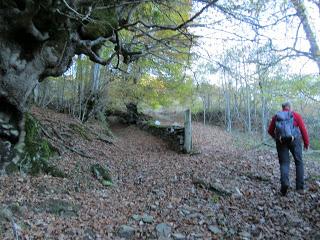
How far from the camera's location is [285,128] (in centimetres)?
637

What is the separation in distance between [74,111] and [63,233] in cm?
998

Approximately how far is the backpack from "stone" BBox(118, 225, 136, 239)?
11.5ft

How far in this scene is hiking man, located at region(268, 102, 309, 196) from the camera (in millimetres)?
6332

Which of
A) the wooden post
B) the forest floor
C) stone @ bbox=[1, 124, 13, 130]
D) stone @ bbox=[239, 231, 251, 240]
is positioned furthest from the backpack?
stone @ bbox=[1, 124, 13, 130]

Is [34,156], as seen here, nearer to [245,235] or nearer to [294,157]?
[245,235]

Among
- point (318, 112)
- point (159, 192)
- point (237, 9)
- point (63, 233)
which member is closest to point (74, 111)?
point (159, 192)

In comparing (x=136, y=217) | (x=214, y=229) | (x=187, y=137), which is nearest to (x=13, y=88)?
(x=136, y=217)

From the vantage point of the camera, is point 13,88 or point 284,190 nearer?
point 13,88

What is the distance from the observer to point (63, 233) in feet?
13.4

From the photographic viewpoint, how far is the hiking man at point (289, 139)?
6332 mm

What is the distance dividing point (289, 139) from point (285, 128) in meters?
0.22

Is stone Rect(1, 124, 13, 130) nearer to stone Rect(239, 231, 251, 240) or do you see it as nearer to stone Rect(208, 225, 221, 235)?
stone Rect(208, 225, 221, 235)

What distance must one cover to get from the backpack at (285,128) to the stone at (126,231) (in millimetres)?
3496

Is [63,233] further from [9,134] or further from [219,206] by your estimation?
[219,206]
